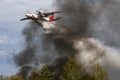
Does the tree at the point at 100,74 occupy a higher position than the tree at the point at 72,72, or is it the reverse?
the tree at the point at 72,72

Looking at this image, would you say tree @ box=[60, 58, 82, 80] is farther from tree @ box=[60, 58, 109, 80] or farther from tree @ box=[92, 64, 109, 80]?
tree @ box=[92, 64, 109, 80]

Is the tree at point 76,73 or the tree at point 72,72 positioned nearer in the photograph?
the tree at point 76,73

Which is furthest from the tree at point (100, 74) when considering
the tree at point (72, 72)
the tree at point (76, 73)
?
the tree at point (72, 72)

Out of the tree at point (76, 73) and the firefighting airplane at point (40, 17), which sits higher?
the firefighting airplane at point (40, 17)

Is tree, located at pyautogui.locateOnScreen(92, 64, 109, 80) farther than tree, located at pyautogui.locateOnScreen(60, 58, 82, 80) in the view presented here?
No

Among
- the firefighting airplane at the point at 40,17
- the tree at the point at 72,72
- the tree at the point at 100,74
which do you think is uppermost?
the firefighting airplane at the point at 40,17

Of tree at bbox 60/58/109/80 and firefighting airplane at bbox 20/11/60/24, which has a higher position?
firefighting airplane at bbox 20/11/60/24

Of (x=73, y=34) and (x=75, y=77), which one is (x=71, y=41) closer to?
(x=73, y=34)

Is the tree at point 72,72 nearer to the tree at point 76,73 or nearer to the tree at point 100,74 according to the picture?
the tree at point 76,73

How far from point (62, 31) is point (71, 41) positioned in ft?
21.2

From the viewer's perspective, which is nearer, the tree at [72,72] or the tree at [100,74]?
the tree at [100,74]

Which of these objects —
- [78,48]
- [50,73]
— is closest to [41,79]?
[50,73]

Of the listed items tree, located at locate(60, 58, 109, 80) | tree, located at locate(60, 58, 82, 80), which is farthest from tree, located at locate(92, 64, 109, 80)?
tree, located at locate(60, 58, 82, 80)

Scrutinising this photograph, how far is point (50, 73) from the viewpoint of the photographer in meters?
178
